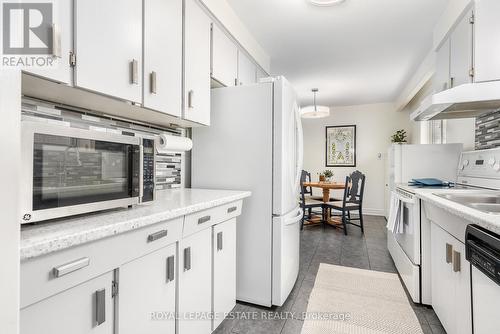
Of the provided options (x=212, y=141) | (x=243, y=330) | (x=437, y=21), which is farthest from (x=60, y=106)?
(x=437, y=21)

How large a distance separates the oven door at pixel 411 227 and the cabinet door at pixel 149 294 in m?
1.82

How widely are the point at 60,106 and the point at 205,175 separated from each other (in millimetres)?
1091

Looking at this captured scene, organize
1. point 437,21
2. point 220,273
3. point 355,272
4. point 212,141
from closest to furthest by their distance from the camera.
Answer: point 220,273 → point 212,141 → point 437,21 → point 355,272

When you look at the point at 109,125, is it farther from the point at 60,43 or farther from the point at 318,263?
the point at 318,263

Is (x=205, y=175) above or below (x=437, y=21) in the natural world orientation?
below

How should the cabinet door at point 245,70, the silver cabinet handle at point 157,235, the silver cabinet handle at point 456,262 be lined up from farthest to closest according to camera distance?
the cabinet door at point 245,70 → the silver cabinet handle at point 456,262 → the silver cabinet handle at point 157,235

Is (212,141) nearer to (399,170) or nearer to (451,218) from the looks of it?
(451,218)

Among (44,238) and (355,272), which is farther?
(355,272)

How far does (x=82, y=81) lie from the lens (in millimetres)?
1073

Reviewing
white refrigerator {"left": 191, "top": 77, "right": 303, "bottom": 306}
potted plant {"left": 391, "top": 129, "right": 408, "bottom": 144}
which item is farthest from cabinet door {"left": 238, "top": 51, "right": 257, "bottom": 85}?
potted plant {"left": 391, "top": 129, "right": 408, "bottom": 144}

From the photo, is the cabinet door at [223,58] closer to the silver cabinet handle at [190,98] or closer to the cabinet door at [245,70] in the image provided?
the cabinet door at [245,70]

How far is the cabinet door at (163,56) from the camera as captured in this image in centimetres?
141

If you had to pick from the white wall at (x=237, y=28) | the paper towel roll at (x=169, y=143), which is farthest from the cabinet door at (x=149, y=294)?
the white wall at (x=237, y=28)

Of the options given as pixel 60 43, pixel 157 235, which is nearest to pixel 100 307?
pixel 157 235
